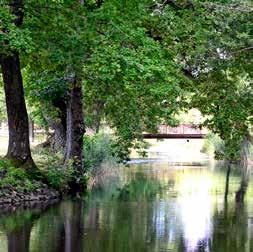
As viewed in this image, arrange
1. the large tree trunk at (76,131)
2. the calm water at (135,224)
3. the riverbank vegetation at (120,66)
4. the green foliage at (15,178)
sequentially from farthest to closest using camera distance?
the large tree trunk at (76,131) → the green foliage at (15,178) → the riverbank vegetation at (120,66) → the calm water at (135,224)

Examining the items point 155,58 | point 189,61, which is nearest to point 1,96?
point 189,61

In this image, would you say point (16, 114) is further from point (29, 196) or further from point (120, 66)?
point (120, 66)

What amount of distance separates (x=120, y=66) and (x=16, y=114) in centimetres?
658

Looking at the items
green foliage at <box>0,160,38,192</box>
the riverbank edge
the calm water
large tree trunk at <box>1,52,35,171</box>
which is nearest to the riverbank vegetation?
large tree trunk at <box>1,52,35,171</box>

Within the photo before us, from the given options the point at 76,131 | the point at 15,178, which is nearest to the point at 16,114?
the point at 15,178

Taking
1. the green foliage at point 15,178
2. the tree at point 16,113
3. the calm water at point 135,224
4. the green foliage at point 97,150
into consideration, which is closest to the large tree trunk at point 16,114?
the tree at point 16,113

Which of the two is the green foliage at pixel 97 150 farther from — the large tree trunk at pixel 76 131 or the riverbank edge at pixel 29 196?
the riverbank edge at pixel 29 196

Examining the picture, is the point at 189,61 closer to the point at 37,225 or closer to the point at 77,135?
the point at 77,135

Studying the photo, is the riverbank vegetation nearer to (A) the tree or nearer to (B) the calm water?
(A) the tree

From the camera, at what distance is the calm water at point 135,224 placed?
14.0 meters

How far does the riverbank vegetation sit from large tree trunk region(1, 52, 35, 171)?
4cm

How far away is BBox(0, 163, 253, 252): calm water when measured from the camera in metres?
14.0

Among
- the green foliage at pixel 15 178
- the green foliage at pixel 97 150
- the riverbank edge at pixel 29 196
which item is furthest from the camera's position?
the green foliage at pixel 97 150

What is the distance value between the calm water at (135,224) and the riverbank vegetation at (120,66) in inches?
96.8
